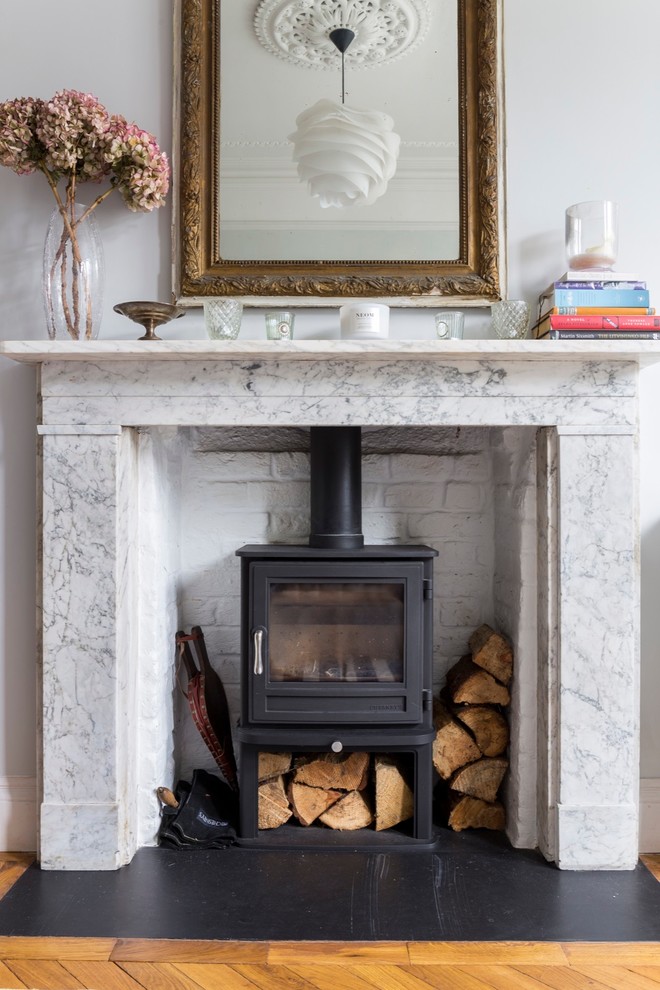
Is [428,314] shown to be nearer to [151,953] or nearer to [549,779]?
[549,779]

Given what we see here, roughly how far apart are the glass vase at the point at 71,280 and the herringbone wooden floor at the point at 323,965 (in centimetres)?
135

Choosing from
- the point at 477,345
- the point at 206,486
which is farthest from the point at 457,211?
the point at 206,486

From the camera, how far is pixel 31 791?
2039mm

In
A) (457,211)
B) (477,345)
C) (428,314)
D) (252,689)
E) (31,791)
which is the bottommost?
(31,791)

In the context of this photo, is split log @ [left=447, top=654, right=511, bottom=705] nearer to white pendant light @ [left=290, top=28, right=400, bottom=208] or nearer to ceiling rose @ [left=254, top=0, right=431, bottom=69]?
white pendant light @ [left=290, top=28, right=400, bottom=208]

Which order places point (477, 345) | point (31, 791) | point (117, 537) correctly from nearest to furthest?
point (477, 345), point (117, 537), point (31, 791)

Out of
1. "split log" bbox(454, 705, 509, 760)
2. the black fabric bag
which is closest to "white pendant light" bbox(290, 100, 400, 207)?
"split log" bbox(454, 705, 509, 760)

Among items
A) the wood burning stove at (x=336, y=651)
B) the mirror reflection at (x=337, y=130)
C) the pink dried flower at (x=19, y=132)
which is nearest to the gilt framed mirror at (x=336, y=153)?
the mirror reflection at (x=337, y=130)

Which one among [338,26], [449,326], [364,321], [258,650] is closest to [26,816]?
[258,650]

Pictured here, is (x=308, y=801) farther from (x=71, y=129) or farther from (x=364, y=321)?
(x=71, y=129)

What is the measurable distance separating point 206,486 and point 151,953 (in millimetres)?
1174

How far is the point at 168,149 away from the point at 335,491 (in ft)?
3.29

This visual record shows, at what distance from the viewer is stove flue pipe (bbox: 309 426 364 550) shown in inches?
80.7

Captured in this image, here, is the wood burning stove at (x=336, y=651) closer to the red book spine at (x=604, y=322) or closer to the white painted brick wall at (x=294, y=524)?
the white painted brick wall at (x=294, y=524)
